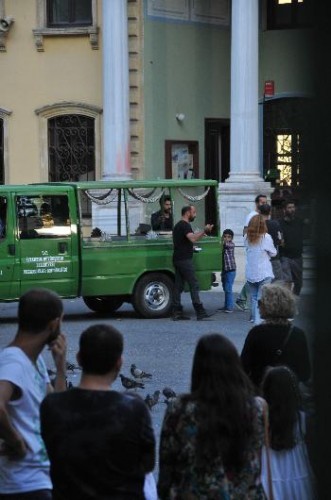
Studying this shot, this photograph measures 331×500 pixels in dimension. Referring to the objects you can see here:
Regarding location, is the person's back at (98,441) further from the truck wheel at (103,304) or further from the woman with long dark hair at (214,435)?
the truck wheel at (103,304)

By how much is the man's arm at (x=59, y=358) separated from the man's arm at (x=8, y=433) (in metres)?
0.29

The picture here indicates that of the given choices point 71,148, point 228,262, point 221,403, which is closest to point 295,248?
point 221,403

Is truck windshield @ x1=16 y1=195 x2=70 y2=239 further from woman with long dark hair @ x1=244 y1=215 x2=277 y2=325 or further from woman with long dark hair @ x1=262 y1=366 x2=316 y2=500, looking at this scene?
woman with long dark hair @ x1=262 y1=366 x2=316 y2=500

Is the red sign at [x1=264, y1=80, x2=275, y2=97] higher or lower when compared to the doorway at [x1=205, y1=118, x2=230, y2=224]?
higher

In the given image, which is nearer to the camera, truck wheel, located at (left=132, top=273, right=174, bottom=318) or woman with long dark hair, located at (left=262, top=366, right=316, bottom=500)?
woman with long dark hair, located at (left=262, top=366, right=316, bottom=500)

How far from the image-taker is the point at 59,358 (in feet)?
13.5

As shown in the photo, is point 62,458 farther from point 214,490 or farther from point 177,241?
point 177,241

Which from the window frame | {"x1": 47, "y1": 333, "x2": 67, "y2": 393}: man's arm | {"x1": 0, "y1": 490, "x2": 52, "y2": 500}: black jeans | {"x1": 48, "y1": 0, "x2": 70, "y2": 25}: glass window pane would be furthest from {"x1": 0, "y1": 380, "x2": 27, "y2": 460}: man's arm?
{"x1": 48, "y1": 0, "x2": 70, "y2": 25}: glass window pane

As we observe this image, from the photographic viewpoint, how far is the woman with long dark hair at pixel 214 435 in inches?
130

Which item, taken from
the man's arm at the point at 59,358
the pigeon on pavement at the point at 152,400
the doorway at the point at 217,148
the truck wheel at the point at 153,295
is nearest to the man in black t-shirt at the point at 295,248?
the man's arm at the point at 59,358

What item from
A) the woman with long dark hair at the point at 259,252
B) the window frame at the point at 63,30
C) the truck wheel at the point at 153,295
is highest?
the window frame at the point at 63,30

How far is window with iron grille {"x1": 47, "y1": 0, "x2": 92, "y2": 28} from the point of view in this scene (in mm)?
25375

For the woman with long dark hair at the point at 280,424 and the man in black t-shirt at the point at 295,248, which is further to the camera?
the woman with long dark hair at the point at 280,424

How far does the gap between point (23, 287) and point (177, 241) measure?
91.4 inches
